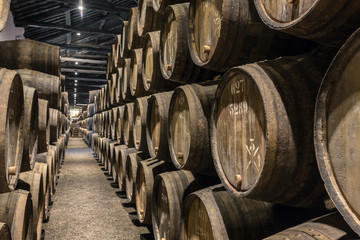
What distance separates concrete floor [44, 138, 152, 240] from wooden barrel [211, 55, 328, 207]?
234 cm

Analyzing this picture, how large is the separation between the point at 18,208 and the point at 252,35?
192 centimetres

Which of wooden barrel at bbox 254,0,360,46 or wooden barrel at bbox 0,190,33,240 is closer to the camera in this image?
wooden barrel at bbox 254,0,360,46

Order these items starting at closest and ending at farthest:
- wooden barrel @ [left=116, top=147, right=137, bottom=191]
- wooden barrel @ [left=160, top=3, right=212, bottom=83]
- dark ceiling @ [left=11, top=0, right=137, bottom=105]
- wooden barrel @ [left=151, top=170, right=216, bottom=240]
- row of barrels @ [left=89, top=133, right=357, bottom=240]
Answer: row of barrels @ [left=89, top=133, right=357, bottom=240] → wooden barrel @ [left=151, top=170, right=216, bottom=240] → wooden barrel @ [left=160, top=3, right=212, bottom=83] → wooden barrel @ [left=116, top=147, right=137, bottom=191] → dark ceiling @ [left=11, top=0, right=137, bottom=105]

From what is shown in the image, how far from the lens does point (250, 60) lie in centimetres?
183

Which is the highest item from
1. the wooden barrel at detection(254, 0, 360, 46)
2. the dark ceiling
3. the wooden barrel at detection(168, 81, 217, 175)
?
the dark ceiling

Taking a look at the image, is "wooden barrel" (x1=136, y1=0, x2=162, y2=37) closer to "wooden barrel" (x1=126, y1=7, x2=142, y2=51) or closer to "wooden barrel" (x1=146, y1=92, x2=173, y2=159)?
"wooden barrel" (x1=126, y1=7, x2=142, y2=51)

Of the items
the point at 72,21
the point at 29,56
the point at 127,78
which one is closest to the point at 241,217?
the point at 29,56

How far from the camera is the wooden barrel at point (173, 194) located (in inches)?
94.7

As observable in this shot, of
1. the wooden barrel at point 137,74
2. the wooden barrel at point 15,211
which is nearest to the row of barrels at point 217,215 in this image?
the wooden barrel at point 15,211

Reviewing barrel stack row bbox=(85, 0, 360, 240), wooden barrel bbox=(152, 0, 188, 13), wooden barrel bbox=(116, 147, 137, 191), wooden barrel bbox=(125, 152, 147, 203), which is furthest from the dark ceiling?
barrel stack row bbox=(85, 0, 360, 240)

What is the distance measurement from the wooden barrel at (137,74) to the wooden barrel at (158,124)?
3.44 ft

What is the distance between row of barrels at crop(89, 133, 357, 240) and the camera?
1140 millimetres

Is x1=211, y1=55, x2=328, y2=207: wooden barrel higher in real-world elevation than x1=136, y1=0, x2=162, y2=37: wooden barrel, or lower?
lower

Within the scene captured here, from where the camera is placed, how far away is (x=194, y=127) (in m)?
2.14
